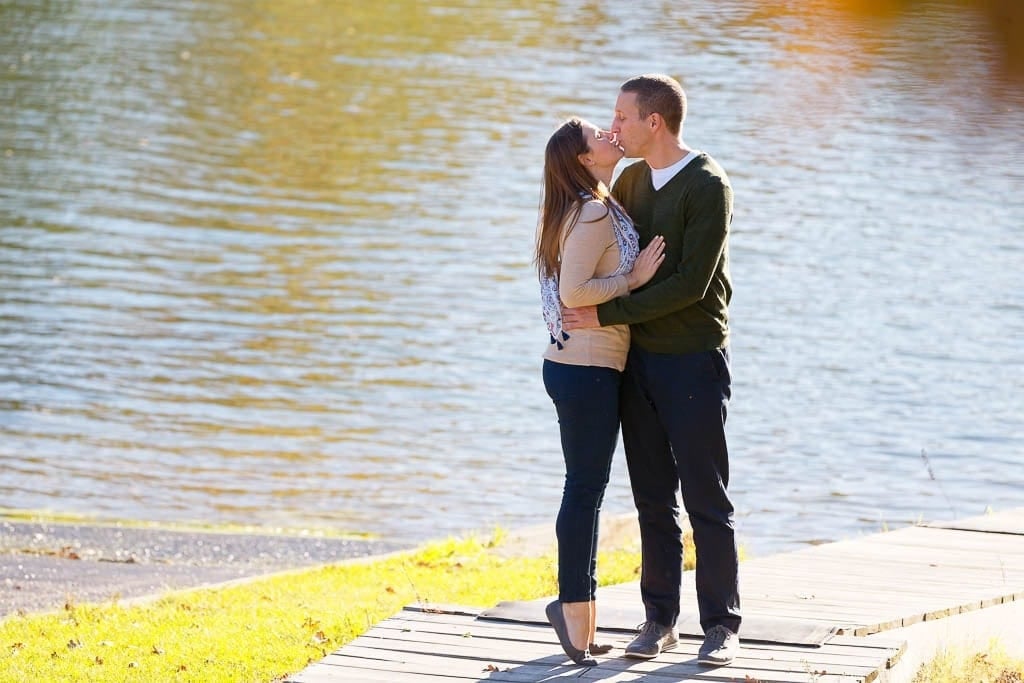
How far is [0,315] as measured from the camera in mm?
16406

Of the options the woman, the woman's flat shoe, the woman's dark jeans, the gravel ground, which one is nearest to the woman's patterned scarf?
the woman

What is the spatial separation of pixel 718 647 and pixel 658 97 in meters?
1.89

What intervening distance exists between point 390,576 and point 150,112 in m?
20.3

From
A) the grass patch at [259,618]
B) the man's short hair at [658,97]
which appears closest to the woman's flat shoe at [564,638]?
the grass patch at [259,618]

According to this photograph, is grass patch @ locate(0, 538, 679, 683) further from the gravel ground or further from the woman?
the woman

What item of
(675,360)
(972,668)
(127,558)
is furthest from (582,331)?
(127,558)

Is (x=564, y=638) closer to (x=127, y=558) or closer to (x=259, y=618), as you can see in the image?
(x=259, y=618)

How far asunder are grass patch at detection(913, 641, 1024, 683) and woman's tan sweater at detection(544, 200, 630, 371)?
66.4 inches

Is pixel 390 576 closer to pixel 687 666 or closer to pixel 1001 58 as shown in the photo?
pixel 687 666

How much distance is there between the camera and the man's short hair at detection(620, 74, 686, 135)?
500 cm

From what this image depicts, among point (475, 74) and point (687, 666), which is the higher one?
point (687, 666)

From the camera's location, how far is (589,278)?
5094 mm

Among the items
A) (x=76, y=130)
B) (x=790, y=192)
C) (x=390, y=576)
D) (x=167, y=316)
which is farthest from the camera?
(x=76, y=130)

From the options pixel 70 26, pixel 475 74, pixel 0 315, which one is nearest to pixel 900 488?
pixel 0 315
